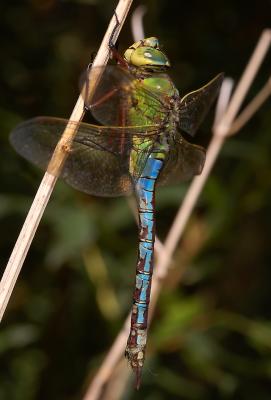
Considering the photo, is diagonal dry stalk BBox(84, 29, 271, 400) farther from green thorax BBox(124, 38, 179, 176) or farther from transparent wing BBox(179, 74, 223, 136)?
green thorax BBox(124, 38, 179, 176)

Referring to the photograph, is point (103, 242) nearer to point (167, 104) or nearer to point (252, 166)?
point (252, 166)

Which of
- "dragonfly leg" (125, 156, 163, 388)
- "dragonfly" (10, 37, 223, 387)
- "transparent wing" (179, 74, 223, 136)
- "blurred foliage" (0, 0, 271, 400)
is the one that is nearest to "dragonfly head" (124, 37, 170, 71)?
"dragonfly" (10, 37, 223, 387)

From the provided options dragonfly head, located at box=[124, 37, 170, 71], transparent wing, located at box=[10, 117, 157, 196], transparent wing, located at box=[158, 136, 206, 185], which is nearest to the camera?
transparent wing, located at box=[10, 117, 157, 196]

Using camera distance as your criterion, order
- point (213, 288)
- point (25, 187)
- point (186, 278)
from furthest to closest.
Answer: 1. point (213, 288)
2. point (186, 278)
3. point (25, 187)

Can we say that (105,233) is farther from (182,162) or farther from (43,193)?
(43,193)

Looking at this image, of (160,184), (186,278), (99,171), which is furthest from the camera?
(186,278)

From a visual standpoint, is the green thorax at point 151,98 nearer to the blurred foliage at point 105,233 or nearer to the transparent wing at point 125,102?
the transparent wing at point 125,102

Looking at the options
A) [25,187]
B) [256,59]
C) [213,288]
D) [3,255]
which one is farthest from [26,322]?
[256,59]
